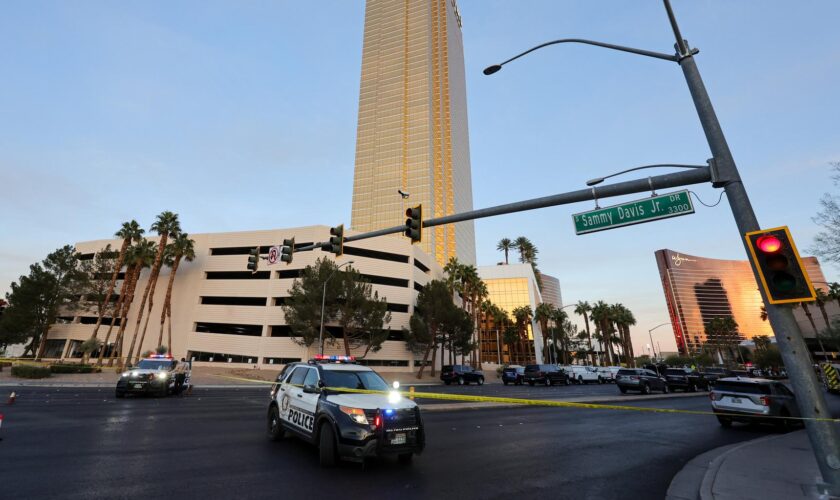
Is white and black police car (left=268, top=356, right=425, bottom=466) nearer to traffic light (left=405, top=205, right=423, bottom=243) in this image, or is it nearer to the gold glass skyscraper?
traffic light (left=405, top=205, right=423, bottom=243)

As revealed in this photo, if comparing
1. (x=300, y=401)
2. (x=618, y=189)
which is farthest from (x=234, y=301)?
(x=618, y=189)

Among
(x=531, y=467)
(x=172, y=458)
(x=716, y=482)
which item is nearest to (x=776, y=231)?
(x=716, y=482)

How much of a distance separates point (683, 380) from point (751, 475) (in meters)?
29.1

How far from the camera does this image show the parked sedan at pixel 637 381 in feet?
83.6

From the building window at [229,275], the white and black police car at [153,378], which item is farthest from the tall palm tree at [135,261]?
the white and black police car at [153,378]

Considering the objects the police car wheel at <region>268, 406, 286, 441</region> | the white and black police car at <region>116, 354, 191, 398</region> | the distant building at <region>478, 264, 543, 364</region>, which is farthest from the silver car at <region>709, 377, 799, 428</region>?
the distant building at <region>478, 264, 543, 364</region>

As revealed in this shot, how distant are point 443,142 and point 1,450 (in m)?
114

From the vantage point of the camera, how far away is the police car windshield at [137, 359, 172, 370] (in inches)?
694

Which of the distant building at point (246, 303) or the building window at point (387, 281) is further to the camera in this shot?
the building window at point (387, 281)

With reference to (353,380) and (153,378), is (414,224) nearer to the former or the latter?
(353,380)

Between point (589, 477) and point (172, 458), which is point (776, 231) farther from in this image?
point (172, 458)

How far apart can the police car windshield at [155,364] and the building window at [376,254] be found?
31.9 metres

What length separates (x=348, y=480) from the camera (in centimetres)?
562

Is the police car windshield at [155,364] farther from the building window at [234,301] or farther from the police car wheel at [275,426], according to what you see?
the building window at [234,301]
